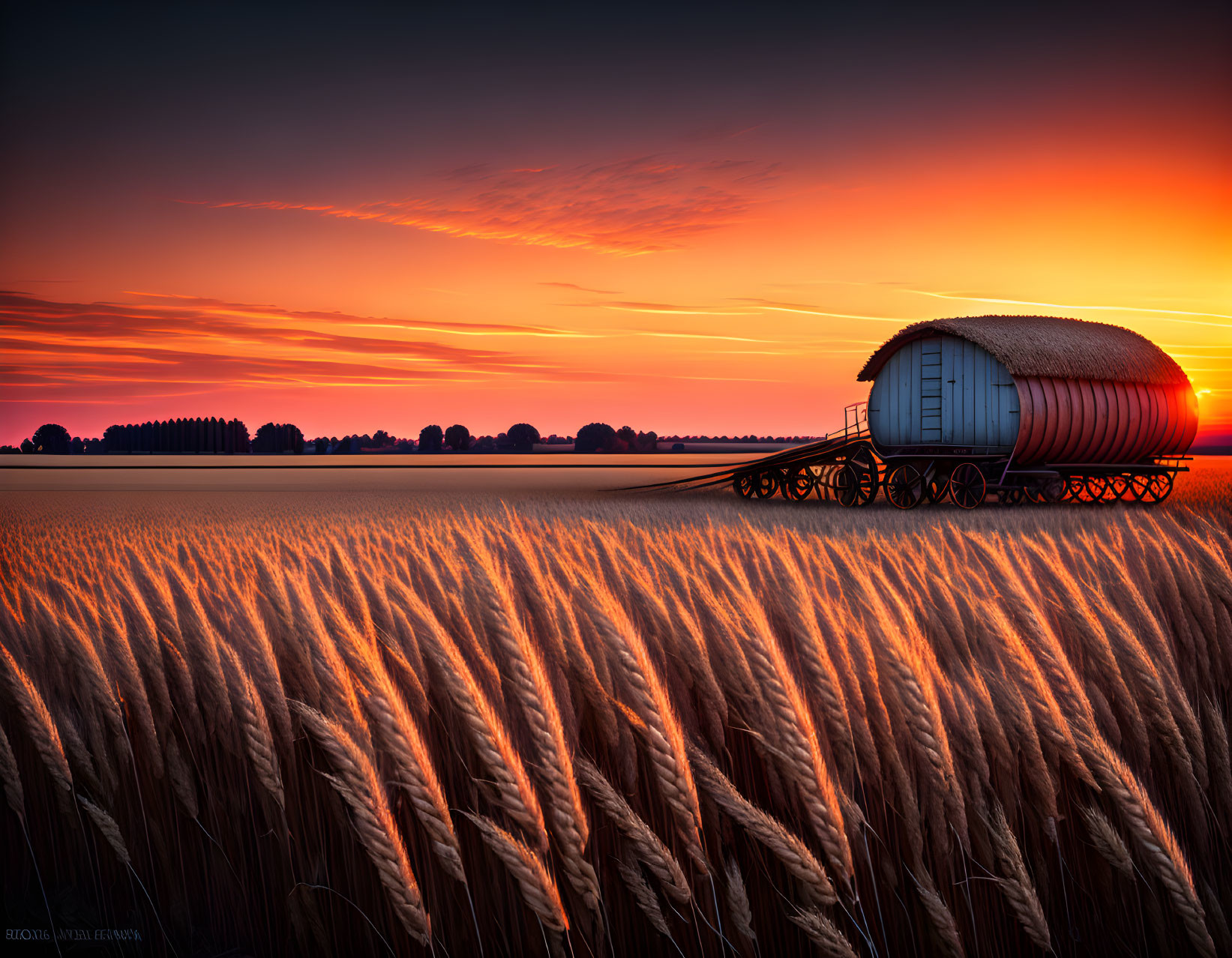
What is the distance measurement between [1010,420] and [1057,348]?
99.4 inches

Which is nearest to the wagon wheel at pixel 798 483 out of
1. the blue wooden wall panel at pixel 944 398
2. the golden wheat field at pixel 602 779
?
the blue wooden wall panel at pixel 944 398

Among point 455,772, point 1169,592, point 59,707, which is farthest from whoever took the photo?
point 1169,592

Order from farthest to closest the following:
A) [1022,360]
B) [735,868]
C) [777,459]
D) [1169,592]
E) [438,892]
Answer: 1. [777,459]
2. [1022,360]
3. [1169,592]
4. [438,892]
5. [735,868]

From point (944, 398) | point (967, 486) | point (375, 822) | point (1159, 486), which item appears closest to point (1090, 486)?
point (1159, 486)

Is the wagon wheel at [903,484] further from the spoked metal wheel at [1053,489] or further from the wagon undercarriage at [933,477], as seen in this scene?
the spoked metal wheel at [1053,489]

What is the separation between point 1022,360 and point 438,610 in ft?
65.5

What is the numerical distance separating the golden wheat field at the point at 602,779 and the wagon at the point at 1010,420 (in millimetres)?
18208

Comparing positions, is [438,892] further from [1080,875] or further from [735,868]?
[1080,875]

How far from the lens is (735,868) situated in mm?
1646

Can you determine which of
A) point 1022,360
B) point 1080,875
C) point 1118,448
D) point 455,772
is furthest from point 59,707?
point 1118,448

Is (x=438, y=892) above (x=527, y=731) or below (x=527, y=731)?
below

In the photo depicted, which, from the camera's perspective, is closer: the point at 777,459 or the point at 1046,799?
the point at 1046,799

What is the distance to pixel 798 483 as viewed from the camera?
76.8 ft

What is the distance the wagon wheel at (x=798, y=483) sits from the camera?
23219mm
